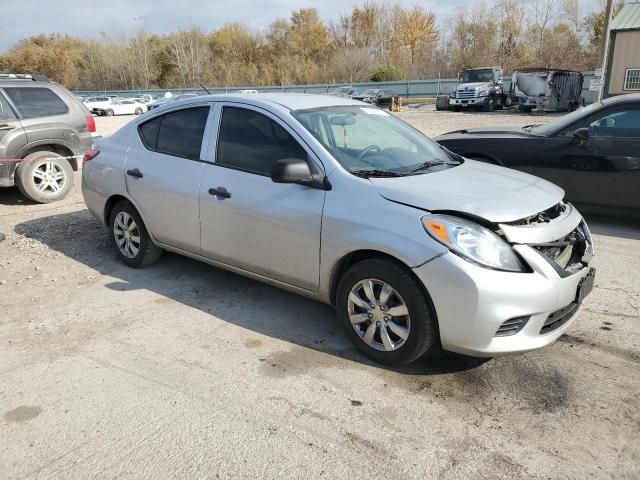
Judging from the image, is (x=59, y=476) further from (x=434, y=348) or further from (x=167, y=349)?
(x=434, y=348)

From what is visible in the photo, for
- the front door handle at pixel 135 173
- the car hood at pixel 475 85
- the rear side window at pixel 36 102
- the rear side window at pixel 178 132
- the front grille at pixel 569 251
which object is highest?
the car hood at pixel 475 85

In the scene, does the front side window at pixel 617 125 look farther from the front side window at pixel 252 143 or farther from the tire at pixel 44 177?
the tire at pixel 44 177

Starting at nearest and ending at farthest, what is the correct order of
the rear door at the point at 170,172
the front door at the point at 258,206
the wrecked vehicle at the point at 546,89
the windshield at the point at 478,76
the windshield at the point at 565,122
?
the front door at the point at 258,206
the rear door at the point at 170,172
the windshield at the point at 565,122
the wrecked vehicle at the point at 546,89
the windshield at the point at 478,76

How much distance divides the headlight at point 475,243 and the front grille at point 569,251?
227 millimetres

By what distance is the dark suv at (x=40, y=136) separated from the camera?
293 inches

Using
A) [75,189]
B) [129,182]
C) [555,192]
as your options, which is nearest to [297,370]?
[555,192]

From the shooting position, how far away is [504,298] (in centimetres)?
291

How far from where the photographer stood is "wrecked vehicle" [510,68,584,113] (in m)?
28.9

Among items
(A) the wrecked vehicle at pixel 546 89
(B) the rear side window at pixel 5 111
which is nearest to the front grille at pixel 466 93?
(A) the wrecked vehicle at pixel 546 89

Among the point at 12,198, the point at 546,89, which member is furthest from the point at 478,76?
the point at 12,198

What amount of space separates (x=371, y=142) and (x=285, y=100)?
79 cm

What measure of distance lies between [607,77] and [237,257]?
1222 inches

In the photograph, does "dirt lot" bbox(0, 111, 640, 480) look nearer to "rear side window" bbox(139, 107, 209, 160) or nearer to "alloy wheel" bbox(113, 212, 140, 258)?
"alloy wheel" bbox(113, 212, 140, 258)

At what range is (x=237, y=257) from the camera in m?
4.15
